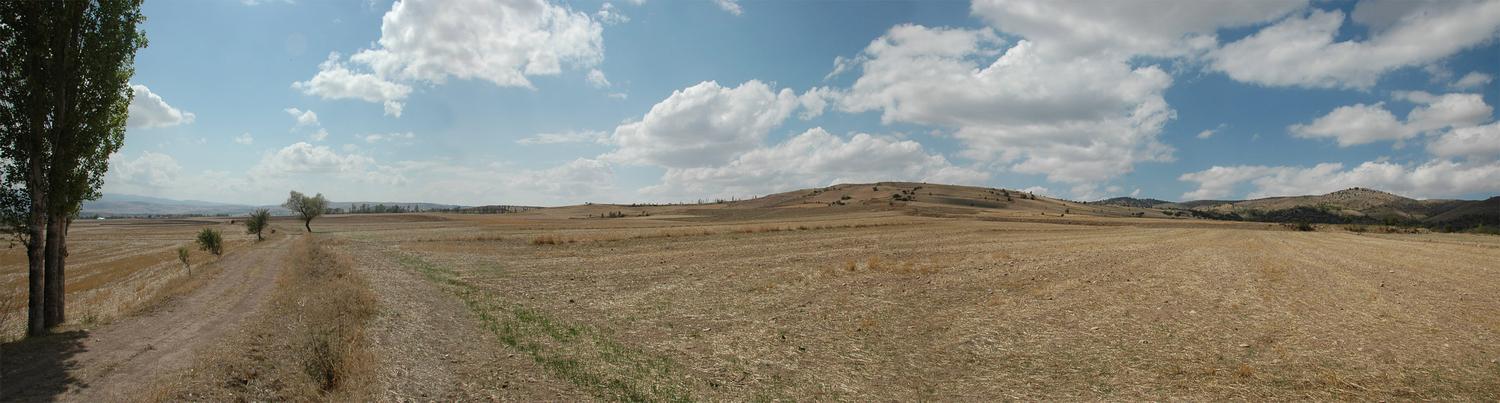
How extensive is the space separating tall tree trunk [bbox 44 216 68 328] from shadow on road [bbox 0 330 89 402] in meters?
1.49

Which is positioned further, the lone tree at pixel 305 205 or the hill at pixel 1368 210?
the lone tree at pixel 305 205

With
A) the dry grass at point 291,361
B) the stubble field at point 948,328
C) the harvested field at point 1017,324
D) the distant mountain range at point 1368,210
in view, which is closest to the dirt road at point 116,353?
the dry grass at point 291,361

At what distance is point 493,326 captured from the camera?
1717cm

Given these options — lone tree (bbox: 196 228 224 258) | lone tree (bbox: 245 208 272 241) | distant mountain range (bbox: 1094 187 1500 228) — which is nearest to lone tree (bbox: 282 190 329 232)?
lone tree (bbox: 245 208 272 241)

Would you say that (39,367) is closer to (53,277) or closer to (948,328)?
(53,277)

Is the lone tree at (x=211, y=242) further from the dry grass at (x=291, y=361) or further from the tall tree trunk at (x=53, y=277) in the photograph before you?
the tall tree trunk at (x=53, y=277)

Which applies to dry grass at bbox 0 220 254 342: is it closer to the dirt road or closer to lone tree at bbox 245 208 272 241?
the dirt road

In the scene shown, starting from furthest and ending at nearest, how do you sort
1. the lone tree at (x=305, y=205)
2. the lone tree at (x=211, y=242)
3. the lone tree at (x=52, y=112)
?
1. the lone tree at (x=305, y=205)
2. the lone tree at (x=211, y=242)
3. the lone tree at (x=52, y=112)

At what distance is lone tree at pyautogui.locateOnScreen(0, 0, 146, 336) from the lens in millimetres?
15680

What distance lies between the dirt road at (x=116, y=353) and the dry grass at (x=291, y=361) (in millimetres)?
749

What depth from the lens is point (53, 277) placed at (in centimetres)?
1673

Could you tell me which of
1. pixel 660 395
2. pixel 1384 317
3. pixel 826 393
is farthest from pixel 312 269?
pixel 1384 317

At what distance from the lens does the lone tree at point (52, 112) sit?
15680 mm

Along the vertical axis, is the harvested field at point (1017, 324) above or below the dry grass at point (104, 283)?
above
